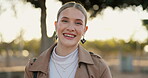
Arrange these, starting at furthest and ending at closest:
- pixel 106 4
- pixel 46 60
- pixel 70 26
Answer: pixel 106 4 < pixel 46 60 < pixel 70 26

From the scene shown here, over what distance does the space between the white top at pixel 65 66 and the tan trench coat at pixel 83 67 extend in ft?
0.12

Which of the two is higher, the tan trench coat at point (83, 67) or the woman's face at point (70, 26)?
the woman's face at point (70, 26)

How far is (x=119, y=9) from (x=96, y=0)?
26cm

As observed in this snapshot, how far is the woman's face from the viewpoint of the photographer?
2.30m

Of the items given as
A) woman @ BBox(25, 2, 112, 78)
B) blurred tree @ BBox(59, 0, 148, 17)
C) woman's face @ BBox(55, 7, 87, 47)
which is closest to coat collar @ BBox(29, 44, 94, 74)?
woman @ BBox(25, 2, 112, 78)

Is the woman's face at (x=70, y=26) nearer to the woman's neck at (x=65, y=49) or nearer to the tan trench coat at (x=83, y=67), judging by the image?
the woman's neck at (x=65, y=49)

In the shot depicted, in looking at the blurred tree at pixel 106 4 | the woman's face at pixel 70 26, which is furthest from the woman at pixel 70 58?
the blurred tree at pixel 106 4

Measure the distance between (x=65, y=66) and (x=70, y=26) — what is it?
0.96 feet

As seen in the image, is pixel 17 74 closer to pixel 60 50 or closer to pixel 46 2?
pixel 46 2

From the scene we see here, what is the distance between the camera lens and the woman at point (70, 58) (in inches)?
91.0

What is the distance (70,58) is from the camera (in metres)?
2.39

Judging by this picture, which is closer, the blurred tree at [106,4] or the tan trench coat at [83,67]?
the tan trench coat at [83,67]

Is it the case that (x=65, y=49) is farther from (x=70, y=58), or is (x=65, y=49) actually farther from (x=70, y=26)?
(x=70, y=26)

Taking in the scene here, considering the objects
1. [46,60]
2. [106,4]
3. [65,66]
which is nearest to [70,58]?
[65,66]
